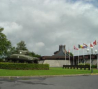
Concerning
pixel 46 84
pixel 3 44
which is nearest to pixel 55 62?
pixel 3 44

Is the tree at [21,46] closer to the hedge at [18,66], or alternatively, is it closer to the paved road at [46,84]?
the hedge at [18,66]

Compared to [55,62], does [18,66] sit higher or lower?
lower

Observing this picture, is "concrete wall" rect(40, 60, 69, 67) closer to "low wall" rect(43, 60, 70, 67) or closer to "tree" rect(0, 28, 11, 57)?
"low wall" rect(43, 60, 70, 67)

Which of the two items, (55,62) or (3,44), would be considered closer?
(3,44)

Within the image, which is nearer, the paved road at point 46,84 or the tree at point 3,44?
the paved road at point 46,84

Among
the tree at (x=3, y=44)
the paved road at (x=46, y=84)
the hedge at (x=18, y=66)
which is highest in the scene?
the tree at (x=3, y=44)

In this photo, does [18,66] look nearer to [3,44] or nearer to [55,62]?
[3,44]

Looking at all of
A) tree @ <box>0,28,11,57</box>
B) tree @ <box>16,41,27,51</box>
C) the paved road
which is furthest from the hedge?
tree @ <box>16,41,27,51</box>

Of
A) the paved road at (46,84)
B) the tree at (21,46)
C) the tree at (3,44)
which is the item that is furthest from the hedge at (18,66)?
the tree at (21,46)

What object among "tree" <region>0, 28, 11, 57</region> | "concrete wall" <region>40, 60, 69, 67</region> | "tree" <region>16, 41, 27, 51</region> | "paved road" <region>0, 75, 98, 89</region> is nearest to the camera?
"paved road" <region>0, 75, 98, 89</region>

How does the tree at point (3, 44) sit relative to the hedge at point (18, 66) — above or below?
above

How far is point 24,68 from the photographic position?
29547mm

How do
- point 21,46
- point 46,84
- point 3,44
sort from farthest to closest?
point 21,46
point 3,44
point 46,84

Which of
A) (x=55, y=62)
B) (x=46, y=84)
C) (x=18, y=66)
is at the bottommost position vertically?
(x=46, y=84)
